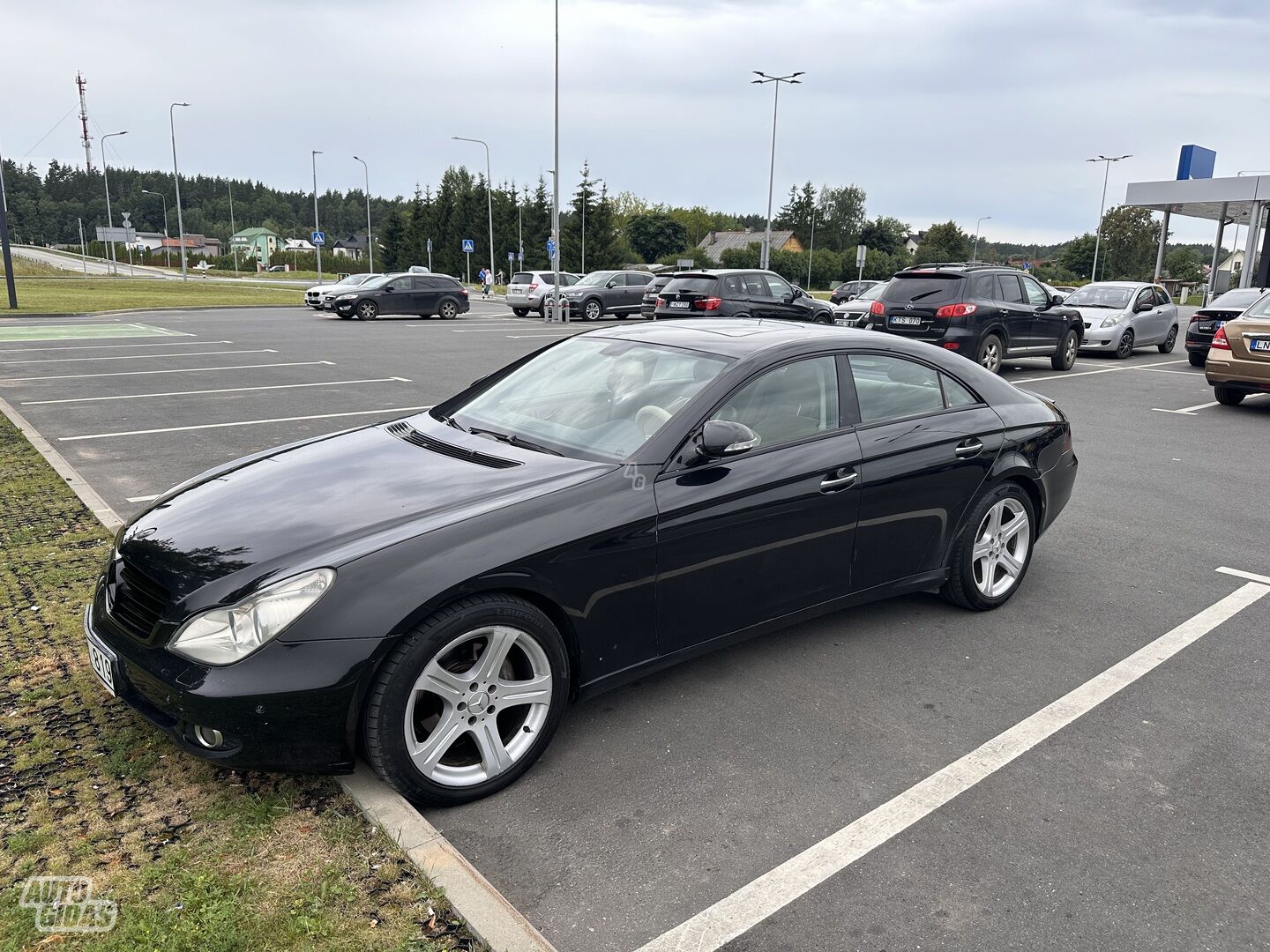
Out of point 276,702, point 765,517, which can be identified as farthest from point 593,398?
point 276,702

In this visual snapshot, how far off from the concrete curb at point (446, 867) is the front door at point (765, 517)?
1149 mm

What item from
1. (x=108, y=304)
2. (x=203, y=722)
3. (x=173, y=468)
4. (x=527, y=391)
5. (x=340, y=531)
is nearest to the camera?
(x=203, y=722)

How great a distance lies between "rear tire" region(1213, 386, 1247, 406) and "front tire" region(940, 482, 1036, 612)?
975 centimetres

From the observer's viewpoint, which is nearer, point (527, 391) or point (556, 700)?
point (556, 700)

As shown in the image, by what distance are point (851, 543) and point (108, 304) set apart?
3255 cm

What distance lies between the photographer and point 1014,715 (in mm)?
3850

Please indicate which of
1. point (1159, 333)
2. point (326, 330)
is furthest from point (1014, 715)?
point (326, 330)

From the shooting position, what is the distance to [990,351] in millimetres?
15141

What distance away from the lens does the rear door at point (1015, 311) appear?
15344 mm

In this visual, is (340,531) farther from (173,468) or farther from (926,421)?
(173,468)

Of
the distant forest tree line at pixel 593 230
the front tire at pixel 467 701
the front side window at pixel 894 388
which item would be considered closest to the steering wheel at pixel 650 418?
the front tire at pixel 467 701

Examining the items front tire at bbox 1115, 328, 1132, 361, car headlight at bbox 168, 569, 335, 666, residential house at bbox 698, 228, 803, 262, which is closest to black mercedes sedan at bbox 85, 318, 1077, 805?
car headlight at bbox 168, 569, 335, 666

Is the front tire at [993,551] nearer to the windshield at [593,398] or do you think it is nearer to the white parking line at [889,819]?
the white parking line at [889,819]

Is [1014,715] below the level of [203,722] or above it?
below
